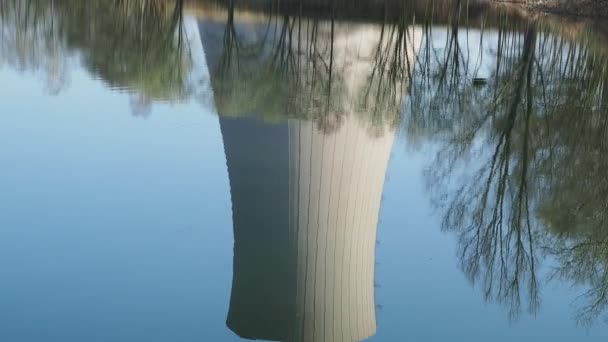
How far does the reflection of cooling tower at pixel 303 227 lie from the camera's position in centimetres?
310

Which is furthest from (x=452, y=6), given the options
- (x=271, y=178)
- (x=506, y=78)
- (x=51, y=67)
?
(x=271, y=178)

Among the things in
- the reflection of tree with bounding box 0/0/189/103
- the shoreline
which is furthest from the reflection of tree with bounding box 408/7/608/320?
the shoreline

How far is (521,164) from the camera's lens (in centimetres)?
528

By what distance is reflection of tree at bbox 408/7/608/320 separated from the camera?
3838 millimetres

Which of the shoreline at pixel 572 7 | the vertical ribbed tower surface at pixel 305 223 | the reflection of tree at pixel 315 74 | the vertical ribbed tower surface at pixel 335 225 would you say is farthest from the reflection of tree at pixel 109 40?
the shoreline at pixel 572 7

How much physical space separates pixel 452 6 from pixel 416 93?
18.7 ft

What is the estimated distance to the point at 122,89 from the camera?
6.39 m

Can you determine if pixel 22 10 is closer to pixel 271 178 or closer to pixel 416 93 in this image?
pixel 416 93

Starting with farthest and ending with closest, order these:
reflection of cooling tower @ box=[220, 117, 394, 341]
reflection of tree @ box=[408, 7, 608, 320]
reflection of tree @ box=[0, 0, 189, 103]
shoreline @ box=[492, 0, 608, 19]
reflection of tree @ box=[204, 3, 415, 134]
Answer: shoreline @ box=[492, 0, 608, 19], reflection of tree @ box=[0, 0, 189, 103], reflection of tree @ box=[204, 3, 415, 134], reflection of tree @ box=[408, 7, 608, 320], reflection of cooling tower @ box=[220, 117, 394, 341]

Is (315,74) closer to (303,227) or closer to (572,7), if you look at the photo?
(303,227)

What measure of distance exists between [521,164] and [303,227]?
2152 mm

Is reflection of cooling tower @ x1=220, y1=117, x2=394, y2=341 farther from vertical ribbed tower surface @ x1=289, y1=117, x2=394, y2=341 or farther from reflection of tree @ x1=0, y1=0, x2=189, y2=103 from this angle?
reflection of tree @ x1=0, y1=0, x2=189, y2=103

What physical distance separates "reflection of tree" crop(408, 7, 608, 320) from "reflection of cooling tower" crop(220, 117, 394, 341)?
46 centimetres

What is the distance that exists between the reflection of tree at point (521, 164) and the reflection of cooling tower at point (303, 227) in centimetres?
46
